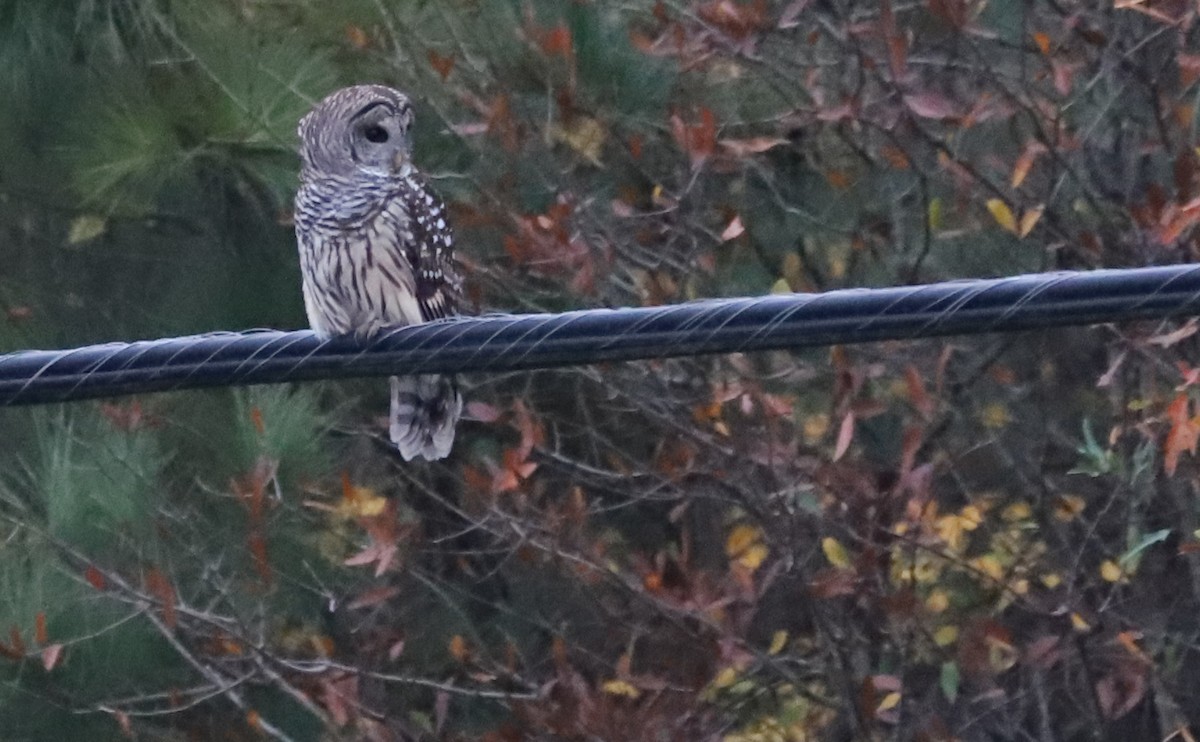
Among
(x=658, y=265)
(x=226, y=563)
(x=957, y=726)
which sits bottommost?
(x=957, y=726)

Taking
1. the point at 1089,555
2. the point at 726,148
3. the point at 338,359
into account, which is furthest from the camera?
the point at 1089,555

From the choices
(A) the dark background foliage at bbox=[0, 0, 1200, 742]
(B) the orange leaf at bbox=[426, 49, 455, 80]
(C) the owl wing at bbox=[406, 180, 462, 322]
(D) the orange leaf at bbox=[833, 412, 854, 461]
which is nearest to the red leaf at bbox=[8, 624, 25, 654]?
(A) the dark background foliage at bbox=[0, 0, 1200, 742]

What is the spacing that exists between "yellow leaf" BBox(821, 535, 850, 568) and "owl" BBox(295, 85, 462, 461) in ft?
3.48

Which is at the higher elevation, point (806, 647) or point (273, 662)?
point (273, 662)

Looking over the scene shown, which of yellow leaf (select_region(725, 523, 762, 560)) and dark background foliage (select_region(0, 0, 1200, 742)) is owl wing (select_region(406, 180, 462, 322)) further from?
yellow leaf (select_region(725, 523, 762, 560))

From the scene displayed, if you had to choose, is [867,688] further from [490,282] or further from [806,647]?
[490,282]

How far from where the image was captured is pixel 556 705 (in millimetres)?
5211

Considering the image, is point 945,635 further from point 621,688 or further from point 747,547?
point 621,688

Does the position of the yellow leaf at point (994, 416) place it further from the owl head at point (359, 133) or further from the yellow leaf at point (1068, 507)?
the owl head at point (359, 133)

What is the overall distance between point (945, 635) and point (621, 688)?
818 millimetres

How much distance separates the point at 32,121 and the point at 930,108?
241 centimetres

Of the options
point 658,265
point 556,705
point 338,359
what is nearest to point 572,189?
point 658,265

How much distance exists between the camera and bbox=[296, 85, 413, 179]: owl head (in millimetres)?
4629

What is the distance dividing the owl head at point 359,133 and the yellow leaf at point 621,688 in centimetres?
137
